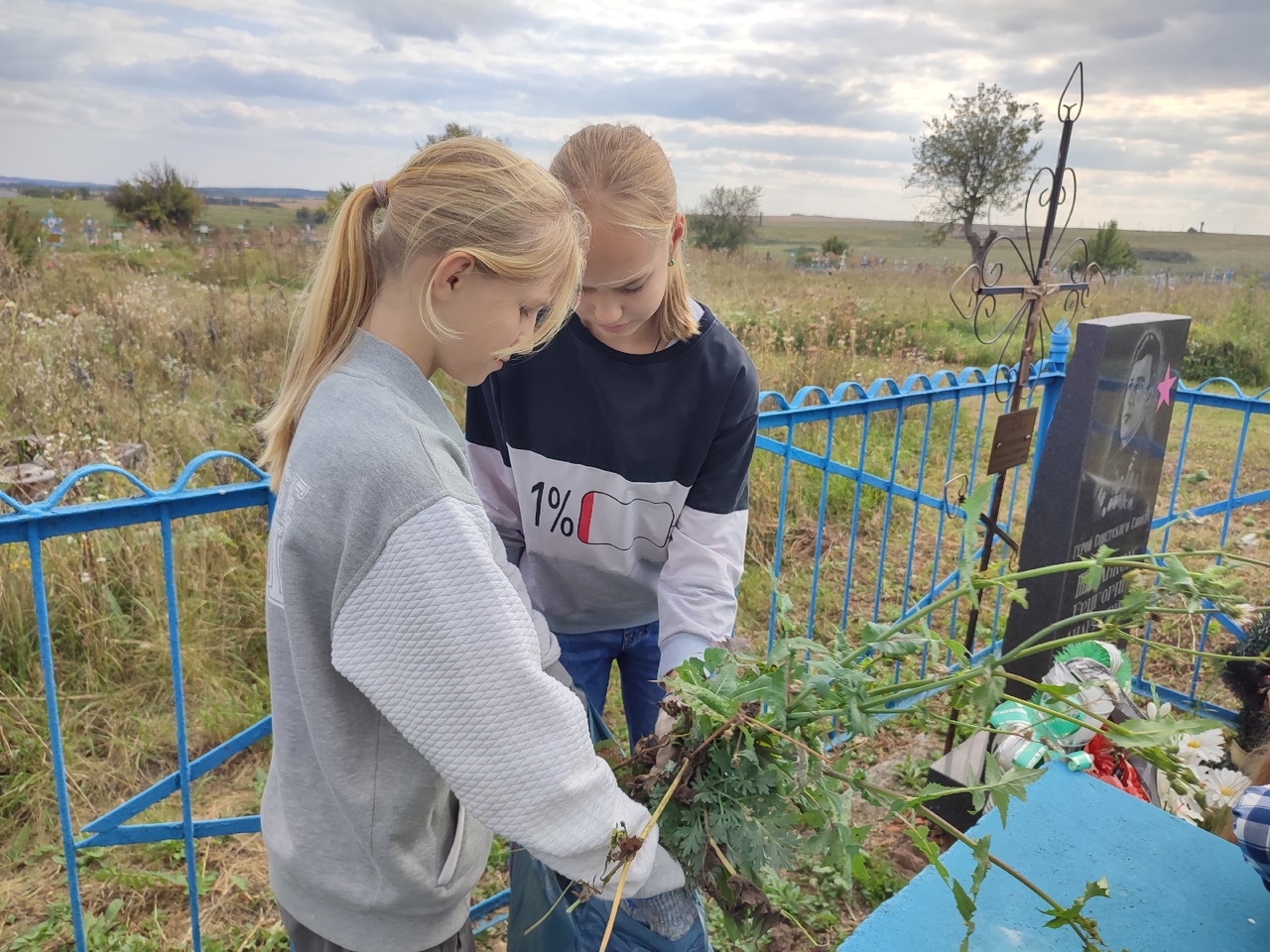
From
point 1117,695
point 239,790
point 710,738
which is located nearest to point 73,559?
point 239,790

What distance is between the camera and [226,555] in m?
2.98

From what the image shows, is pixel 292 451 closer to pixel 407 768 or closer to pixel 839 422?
pixel 407 768

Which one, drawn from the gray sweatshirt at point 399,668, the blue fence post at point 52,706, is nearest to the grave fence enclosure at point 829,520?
the blue fence post at point 52,706

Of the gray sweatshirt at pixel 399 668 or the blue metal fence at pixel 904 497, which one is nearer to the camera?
the gray sweatshirt at pixel 399 668

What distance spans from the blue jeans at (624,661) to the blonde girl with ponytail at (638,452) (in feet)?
0.36

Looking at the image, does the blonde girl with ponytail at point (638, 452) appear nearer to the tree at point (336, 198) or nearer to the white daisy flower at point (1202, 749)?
the tree at point (336, 198)

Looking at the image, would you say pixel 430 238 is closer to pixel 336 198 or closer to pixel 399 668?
pixel 399 668

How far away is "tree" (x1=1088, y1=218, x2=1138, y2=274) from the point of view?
64.3ft

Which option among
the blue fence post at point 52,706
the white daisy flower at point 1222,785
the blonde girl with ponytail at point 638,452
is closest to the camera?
the blue fence post at point 52,706

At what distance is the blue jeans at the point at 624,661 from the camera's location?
179 centimetres

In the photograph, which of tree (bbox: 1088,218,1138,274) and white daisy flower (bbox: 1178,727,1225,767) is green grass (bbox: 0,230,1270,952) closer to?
white daisy flower (bbox: 1178,727,1225,767)

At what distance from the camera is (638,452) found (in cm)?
159

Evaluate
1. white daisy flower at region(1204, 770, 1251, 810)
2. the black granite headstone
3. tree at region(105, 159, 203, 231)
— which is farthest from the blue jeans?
tree at region(105, 159, 203, 231)

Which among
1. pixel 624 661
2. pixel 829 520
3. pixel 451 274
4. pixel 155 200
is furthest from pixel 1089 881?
pixel 155 200
